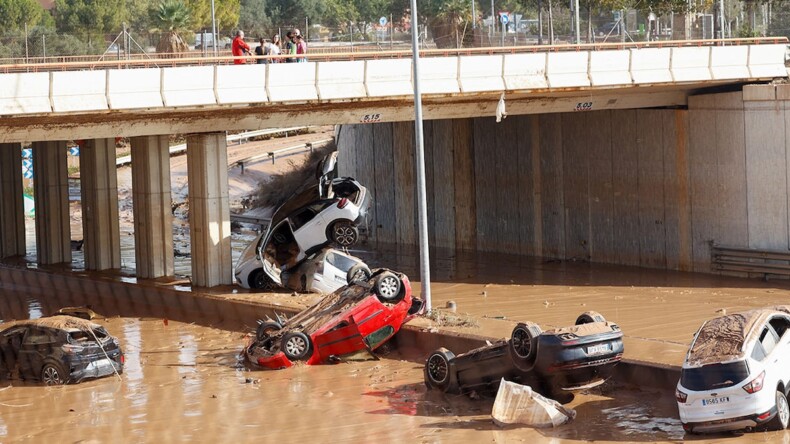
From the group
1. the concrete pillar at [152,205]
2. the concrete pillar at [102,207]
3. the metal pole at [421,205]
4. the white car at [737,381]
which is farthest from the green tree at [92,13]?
the white car at [737,381]

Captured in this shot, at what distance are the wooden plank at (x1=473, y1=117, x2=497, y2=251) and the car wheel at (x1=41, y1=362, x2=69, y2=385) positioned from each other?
63.1 ft

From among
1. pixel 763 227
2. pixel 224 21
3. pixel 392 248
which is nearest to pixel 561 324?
pixel 763 227

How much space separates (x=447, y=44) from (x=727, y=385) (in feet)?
64.7

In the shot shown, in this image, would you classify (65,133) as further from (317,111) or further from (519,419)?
(519,419)

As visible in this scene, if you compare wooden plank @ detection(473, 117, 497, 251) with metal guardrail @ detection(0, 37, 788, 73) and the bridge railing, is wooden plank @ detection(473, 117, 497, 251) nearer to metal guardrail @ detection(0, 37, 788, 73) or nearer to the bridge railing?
metal guardrail @ detection(0, 37, 788, 73)

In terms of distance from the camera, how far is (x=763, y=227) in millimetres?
28953

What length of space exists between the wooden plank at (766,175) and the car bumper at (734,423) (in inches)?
638

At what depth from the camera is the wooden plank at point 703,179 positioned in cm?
2998

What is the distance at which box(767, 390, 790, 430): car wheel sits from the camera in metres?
13.3

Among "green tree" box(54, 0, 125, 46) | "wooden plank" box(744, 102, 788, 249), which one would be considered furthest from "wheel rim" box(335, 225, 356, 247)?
"green tree" box(54, 0, 125, 46)

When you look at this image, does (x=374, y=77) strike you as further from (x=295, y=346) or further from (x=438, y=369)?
(x=438, y=369)

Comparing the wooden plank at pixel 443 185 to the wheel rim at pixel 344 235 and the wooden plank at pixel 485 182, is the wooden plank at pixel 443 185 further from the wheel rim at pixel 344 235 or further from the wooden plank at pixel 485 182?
the wheel rim at pixel 344 235

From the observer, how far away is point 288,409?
16.5 m

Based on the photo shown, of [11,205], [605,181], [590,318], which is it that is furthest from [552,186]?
[590,318]
